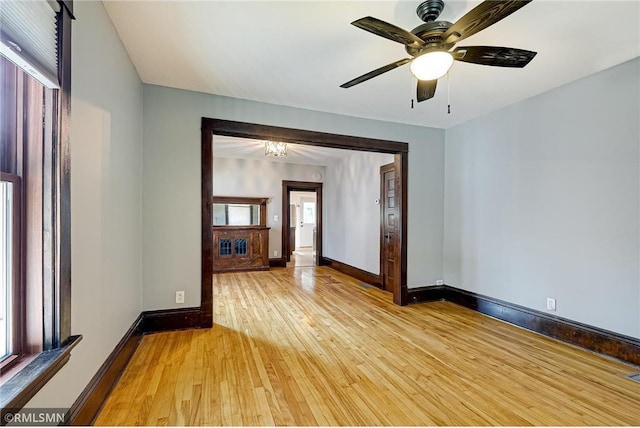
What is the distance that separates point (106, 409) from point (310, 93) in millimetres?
3091

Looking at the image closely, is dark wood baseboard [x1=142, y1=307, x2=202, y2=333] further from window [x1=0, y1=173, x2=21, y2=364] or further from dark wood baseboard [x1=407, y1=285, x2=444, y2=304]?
dark wood baseboard [x1=407, y1=285, x2=444, y2=304]

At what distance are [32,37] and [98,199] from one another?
36.4 inches

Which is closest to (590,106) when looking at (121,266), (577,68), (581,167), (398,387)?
(577,68)

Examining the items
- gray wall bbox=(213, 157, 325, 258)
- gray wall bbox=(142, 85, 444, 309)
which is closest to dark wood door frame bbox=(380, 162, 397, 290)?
gray wall bbox=(142, 85, 444, 309)

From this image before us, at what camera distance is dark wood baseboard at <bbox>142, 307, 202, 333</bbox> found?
294 centimetres

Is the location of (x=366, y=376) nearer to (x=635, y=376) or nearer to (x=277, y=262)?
(x=635, y=376)

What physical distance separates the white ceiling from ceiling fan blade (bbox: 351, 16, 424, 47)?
11.6 inches

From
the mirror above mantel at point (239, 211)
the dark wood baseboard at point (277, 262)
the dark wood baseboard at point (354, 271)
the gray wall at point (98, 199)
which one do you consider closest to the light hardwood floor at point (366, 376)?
the gray wall at point (98, 199)

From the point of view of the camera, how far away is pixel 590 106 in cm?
270

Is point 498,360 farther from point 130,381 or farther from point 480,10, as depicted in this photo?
point 130,381

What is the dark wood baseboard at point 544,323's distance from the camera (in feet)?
8.07

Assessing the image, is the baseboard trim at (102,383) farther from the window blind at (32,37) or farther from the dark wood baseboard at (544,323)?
the dark wood baseboard at (544,323)

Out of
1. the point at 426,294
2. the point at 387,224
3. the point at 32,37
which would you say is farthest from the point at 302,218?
the point at 32,37

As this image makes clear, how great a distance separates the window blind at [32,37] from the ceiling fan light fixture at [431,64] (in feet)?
6.10
